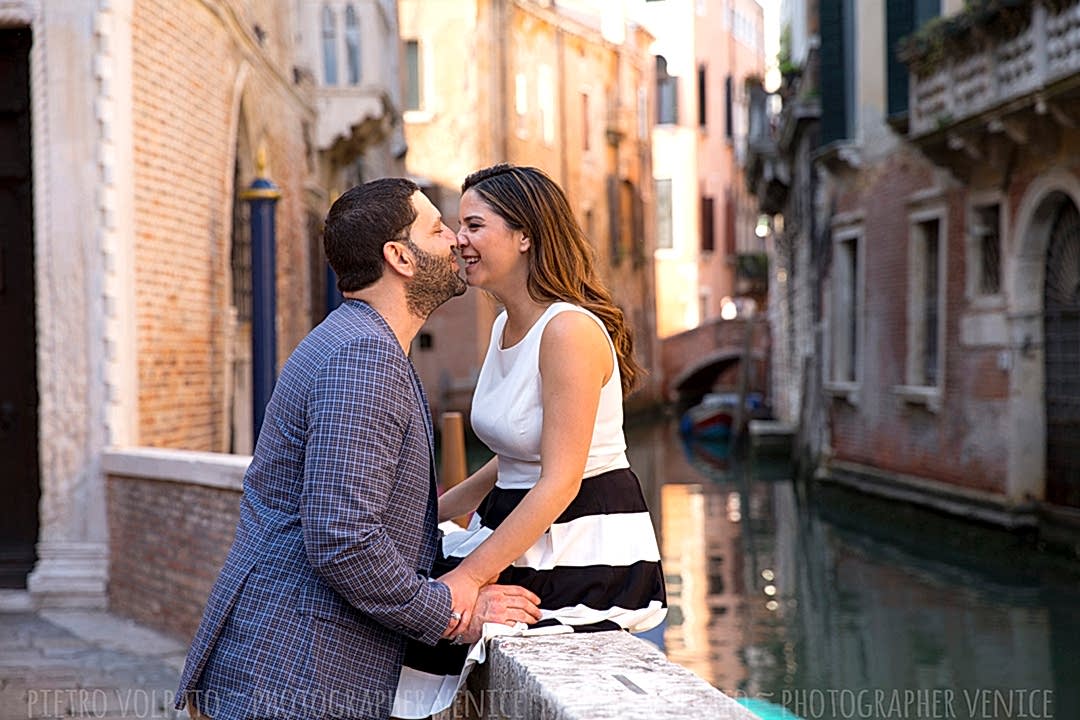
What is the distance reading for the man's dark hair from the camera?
262 centimetres

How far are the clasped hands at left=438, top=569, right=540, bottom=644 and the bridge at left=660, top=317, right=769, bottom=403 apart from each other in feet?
104

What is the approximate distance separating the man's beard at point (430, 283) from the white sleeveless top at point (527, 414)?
6.0 inches

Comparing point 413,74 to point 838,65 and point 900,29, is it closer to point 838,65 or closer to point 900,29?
point 838,65

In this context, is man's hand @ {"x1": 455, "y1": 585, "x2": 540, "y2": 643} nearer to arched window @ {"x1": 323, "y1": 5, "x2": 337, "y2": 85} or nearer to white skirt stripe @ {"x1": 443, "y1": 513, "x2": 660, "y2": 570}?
white skirt stripe @ {"x1": 443, "y1": 513, "x2": 660, "y2": 570}

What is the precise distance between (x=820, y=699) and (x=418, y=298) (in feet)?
18.9

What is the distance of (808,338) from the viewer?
805 inches

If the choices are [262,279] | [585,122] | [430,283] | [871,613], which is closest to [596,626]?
[430,283]

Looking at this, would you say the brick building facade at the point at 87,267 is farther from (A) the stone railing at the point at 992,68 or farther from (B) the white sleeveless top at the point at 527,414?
(A) the stone railing at the point at 992,68

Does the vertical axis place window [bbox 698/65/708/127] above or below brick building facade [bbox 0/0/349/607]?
above

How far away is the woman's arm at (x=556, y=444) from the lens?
2.56m

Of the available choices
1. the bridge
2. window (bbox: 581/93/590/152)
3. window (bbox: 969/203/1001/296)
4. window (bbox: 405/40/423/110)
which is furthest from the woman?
the bridge

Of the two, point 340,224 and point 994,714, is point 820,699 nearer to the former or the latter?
point 994,714

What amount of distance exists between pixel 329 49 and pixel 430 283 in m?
13.6

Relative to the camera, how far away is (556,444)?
2564 mm
